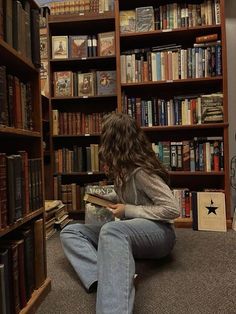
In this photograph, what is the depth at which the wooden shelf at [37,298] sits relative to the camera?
1232 millimetres

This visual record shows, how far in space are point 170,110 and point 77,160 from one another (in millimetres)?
986

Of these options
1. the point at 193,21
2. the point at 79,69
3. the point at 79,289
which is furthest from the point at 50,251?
the point at 193,21

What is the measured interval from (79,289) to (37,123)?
0.83m

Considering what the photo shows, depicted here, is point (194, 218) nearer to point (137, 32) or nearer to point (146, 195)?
point (146, 195)

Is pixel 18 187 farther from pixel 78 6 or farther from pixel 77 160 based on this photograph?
pixel 78 6

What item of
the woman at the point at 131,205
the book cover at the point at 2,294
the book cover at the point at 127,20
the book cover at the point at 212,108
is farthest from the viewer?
the book cover at the point at 127,20

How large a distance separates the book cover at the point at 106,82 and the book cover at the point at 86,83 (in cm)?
6

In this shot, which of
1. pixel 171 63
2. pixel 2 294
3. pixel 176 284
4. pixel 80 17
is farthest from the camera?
pixel 80 17

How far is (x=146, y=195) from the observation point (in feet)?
5.09

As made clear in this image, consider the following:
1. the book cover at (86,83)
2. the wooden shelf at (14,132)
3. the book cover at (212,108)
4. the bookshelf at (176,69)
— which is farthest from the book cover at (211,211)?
the wooden shelf at (14,132)

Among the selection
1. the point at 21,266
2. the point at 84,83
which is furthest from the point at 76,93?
the point at 21,266

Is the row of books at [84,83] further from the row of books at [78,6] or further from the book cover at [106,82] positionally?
the row of books at [78,6]

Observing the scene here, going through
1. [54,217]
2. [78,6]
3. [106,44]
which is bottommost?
[54,217]

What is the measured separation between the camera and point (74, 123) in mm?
2951
